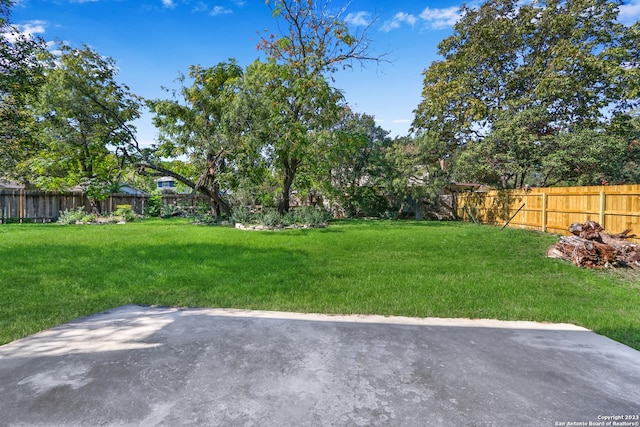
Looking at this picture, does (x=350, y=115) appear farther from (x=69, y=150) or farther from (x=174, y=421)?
(x=174, y=421)

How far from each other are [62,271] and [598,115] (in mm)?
19154

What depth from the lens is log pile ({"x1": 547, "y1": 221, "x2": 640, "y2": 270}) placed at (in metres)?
6.58

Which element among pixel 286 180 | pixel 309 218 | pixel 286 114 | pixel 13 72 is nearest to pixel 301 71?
pixel 286 114

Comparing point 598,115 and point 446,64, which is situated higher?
point 446,64

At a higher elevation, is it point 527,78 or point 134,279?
point 527,78

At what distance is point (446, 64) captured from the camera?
657 inches

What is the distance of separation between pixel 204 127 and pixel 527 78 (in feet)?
48.3

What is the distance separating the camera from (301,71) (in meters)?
13.4

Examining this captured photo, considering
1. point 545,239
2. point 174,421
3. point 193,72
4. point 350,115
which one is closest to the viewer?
point 174,421

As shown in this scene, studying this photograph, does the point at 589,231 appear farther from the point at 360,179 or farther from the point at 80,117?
the point at 80,117

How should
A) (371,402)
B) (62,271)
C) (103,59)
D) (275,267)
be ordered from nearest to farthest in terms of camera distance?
(371,402), (62,271), (275,267), (103,59)

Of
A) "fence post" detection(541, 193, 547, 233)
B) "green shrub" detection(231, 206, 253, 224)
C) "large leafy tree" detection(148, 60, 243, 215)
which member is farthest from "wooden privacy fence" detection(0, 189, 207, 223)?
"fence post" detection(541, 193, 547, 233)

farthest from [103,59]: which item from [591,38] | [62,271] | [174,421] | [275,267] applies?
[591,38]

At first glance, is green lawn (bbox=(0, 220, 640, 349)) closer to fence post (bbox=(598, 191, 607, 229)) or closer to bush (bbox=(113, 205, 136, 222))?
fence post (bbox=(598, 191, 607, 229))
